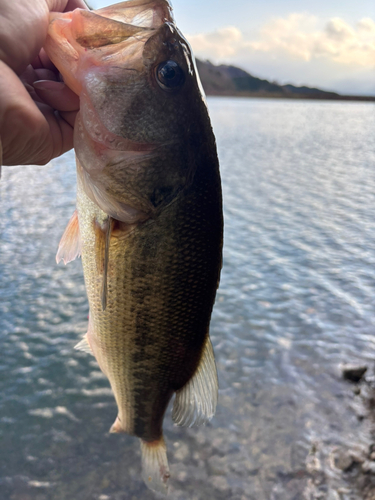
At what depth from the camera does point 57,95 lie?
1.65 metres

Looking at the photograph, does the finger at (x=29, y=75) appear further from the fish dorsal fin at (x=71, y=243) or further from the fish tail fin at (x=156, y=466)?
the fish tail fin at (x=156, y=466)

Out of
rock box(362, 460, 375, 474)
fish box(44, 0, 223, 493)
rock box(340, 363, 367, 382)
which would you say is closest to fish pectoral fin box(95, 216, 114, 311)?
fish box(44, 0, 223, 493)

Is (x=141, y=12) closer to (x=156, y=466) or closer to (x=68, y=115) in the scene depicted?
(x=68, y=115)

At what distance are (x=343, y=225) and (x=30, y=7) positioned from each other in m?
11.5

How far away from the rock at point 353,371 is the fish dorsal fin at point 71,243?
5.08m

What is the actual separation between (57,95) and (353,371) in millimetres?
5600

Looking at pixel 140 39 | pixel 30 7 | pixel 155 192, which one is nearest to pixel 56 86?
pixel 30 7

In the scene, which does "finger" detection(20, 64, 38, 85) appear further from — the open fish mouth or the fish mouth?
the fish mouth

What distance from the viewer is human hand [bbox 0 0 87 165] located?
4.51 ft

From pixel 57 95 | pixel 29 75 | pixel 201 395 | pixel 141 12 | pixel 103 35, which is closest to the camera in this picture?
pixel 103 35

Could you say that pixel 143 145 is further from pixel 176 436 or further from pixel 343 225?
pixel 343 225

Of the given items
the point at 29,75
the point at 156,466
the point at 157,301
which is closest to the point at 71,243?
the point at 157,301

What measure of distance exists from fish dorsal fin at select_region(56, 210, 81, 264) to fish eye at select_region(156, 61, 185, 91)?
727 millimetres

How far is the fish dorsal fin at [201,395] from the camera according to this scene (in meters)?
2.01
